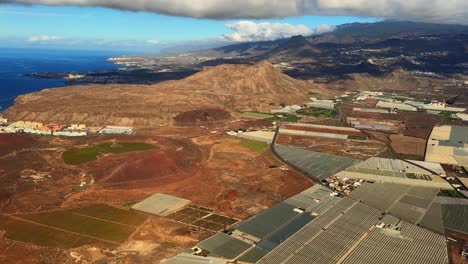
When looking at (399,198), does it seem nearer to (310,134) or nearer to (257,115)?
(310,134)

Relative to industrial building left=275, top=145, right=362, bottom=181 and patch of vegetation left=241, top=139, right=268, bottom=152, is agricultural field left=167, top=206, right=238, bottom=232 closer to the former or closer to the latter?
industrial building left=275, top=145, right=362, bottom=181

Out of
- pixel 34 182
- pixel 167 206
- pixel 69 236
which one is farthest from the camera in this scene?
pixel 34 182

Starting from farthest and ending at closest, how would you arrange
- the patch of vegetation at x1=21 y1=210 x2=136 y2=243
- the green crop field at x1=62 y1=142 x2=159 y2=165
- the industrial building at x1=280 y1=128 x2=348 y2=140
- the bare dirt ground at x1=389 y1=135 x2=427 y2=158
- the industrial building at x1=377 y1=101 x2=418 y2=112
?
the industrial building at x1=377 y1=101 x2=418 y2=112
the industrial building at x1=280 y1=128 x2=348 y2=140
the bare dirt ground at x1=389 y1=135 x2=427 y2=158
the green crop field at x1=62 y1=142 x2=159 y2=165
the patch of vegetation at x1=21 y1=210 x2=136 y2=243

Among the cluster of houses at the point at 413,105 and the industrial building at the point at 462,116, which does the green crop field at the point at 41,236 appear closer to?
the industrial building at the point at 462,116

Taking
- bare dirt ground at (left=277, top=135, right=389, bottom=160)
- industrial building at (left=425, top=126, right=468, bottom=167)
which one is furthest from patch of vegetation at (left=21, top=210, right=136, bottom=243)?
industrial building at (left=425, top=126, right=468, bottom=167)

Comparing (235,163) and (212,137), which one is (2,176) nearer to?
(235,163)

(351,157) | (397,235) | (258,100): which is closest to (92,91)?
(258,100)
